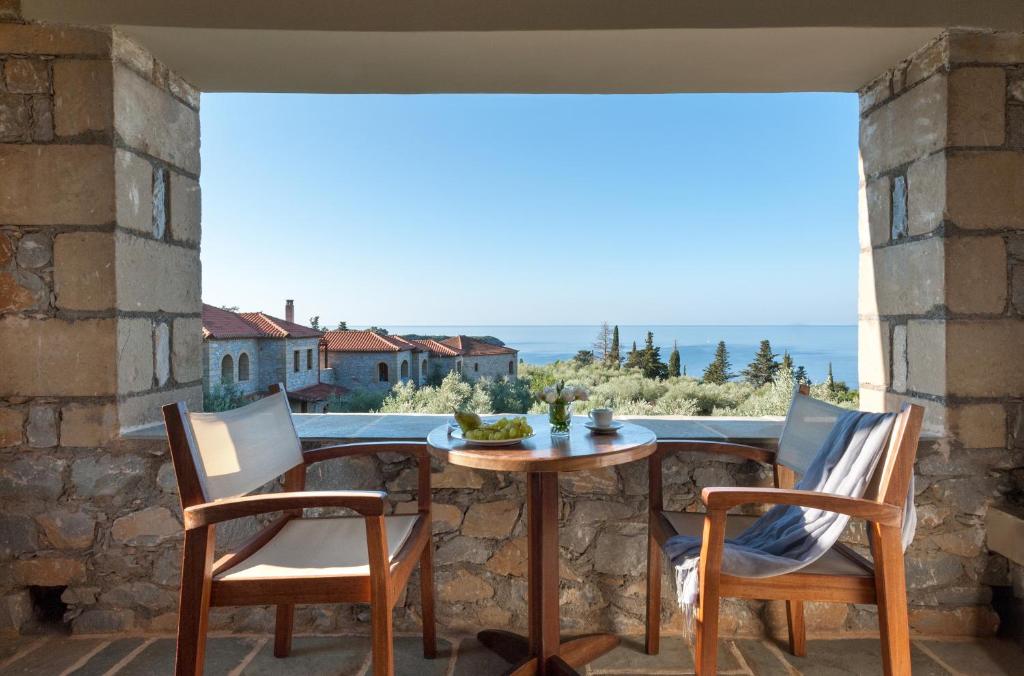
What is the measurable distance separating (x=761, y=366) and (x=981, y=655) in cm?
284

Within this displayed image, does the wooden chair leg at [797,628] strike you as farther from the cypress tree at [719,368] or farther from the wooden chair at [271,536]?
the cypress tree at [719,368]

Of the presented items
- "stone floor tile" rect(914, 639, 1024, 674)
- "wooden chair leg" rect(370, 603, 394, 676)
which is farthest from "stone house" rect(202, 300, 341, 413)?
"stone floor tile" rect(914, 639, 1024, 674)

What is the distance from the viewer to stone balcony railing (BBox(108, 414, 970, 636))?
6.36ft

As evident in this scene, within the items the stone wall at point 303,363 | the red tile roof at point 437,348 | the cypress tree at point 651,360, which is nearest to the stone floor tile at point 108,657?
the cypress tree at point 651,360

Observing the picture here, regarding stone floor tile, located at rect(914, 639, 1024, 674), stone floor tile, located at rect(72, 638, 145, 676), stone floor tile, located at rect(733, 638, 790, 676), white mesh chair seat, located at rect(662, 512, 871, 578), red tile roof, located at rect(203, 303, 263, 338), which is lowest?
stone floor tile, located at rect(733, 638, 790, 676)

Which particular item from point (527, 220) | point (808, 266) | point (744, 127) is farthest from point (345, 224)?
point (808, 266)

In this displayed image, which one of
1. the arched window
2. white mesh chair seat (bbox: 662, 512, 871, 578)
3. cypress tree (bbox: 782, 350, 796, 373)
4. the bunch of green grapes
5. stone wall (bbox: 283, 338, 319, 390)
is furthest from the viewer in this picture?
stone wall (bbox: 283, 338, 319, 390)

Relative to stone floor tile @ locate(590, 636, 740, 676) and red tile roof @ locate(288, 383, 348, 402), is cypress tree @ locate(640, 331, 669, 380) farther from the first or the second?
red tile roof @ locate(288, 383, 348, 402)

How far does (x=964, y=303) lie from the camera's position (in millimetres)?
1834

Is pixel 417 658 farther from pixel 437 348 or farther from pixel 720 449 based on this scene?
pixel 437 348

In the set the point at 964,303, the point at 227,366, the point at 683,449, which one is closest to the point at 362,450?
the point at 683,449

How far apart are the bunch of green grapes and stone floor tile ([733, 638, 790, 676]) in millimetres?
1110

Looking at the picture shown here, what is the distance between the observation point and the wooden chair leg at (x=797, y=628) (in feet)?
5.90

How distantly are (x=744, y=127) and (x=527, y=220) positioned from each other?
6.27 meters
